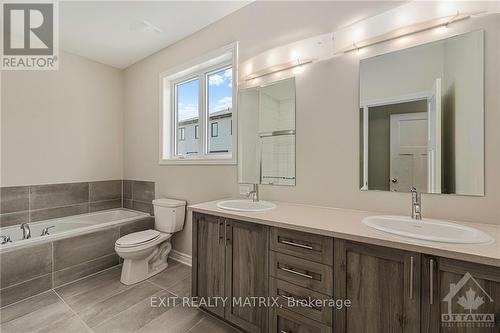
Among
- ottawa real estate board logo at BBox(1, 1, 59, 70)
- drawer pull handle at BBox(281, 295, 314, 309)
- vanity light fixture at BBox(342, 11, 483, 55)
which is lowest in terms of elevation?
drawer pull handle at BBox(281, 295, 314, 309)

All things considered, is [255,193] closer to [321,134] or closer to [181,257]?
[321,134]

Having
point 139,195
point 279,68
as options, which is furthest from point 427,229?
point 139,195

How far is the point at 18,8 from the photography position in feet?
7.04

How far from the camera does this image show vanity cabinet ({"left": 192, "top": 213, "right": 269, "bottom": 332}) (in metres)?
1.42

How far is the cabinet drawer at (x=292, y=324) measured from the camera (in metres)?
1.19

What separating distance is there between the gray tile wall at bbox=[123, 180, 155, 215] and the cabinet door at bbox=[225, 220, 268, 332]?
1958 millimetres

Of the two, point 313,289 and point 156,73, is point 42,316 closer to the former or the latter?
point 313,289

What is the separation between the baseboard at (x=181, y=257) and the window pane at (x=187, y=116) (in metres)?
1.29

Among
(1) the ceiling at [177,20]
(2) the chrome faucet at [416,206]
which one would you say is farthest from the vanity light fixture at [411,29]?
(2) the chrome faucet at [416,206]

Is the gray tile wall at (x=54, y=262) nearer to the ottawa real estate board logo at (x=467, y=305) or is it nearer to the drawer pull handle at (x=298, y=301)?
the drawer pull handle at (x=298, y=301)

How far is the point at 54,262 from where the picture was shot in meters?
2.11

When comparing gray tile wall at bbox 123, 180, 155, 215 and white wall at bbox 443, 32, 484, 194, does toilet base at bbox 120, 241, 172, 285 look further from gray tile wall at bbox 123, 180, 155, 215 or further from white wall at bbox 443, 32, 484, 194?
white wall at bbox 443, 32, 484, 194

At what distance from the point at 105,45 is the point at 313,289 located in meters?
3.55

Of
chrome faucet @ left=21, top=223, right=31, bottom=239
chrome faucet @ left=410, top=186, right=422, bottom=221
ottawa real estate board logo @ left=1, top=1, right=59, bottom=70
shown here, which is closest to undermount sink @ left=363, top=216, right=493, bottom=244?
chrome faucet @ left=410, top=186, right=422, bottom=221
